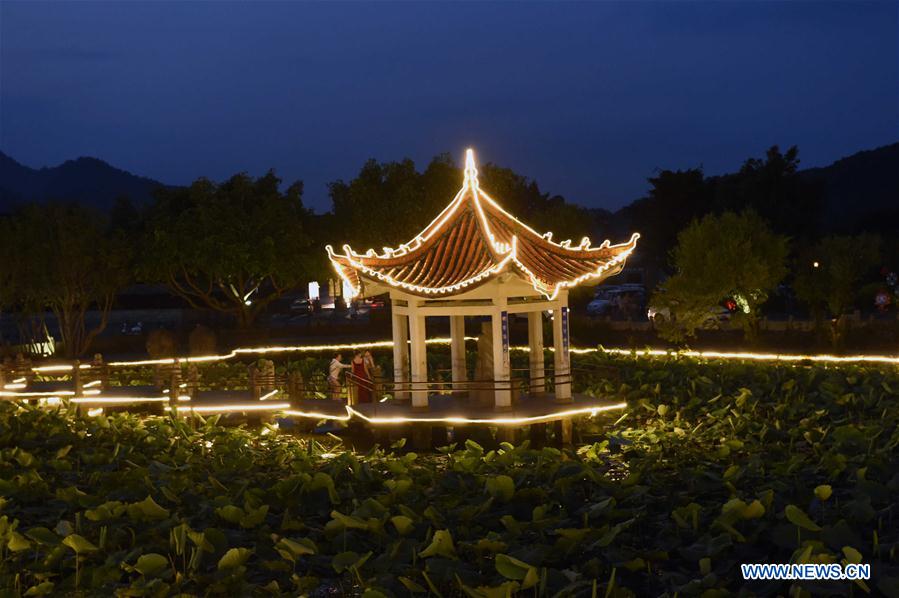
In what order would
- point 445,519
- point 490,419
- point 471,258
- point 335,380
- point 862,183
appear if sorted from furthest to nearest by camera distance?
point 862,183 < point 335,380 < point 471,258 < point 490,419 < point 445,519

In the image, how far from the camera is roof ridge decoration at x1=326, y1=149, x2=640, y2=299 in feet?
58.0

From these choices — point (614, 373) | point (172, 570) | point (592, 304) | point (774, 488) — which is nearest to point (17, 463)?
point (172, 570)

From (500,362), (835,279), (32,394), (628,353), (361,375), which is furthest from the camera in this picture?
(835,279)

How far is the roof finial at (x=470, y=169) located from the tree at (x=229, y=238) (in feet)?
67.1

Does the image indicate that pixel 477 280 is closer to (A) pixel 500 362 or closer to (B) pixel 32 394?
(A) pixel 500 362

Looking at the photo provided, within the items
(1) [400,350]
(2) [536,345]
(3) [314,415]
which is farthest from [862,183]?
(3) [314,415]

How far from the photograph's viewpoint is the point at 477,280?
56.1 feet

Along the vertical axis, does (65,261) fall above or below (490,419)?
above

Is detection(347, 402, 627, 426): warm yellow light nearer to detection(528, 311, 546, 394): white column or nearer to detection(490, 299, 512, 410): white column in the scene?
detection(490, 299, 512, 410): white column

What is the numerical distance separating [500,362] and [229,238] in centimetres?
2319

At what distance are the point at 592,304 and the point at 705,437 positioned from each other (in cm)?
3842

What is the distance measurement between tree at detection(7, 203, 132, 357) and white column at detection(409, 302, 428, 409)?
21586mm

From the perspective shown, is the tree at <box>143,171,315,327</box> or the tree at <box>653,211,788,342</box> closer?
the tree at <box>653,211,788,342</box>

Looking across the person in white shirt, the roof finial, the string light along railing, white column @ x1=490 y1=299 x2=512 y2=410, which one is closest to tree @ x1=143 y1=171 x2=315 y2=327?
the string light along railing
